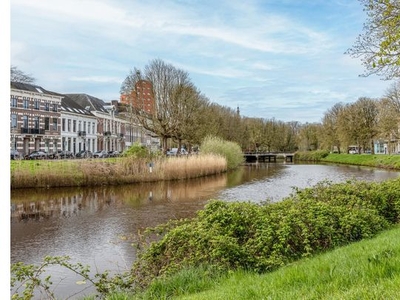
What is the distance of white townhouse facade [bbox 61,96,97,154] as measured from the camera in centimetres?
5487

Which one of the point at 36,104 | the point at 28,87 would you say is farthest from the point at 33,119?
the point at 28,87

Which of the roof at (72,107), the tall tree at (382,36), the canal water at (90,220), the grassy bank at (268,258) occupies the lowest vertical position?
the canal water at (90,220)

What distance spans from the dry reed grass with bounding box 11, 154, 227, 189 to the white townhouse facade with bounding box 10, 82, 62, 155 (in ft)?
68.8

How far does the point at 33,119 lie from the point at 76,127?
A: 1023cm

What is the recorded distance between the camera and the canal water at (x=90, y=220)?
8430mm

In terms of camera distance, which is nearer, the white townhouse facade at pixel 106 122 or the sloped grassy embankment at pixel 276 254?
the sloped grassy embankment at pixel 276 254

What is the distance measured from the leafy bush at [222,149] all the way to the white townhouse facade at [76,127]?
23.8 meters

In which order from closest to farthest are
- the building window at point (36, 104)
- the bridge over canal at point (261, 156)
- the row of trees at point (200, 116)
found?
the row of trees at point (200, 116)
the building window at point (36, 104)
the bridge over canal at point (261, 156)

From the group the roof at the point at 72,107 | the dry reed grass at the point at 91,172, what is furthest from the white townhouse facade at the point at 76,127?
the dry reed grass at the point at 91,172

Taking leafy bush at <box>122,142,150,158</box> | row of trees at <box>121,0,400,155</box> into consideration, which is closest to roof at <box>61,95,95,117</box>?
row of trees at <box>121,0,400,155</box>

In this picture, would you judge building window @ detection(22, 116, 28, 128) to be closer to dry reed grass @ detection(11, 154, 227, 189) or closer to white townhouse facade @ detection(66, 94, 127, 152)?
white townhouse facade @ detection(66, 94, 127, 152)

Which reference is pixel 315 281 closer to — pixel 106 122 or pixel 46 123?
pixel 46 123

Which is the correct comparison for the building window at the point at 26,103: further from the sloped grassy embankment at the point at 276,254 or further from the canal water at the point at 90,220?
→ the sloped grassy embankment at the point at 276,254
